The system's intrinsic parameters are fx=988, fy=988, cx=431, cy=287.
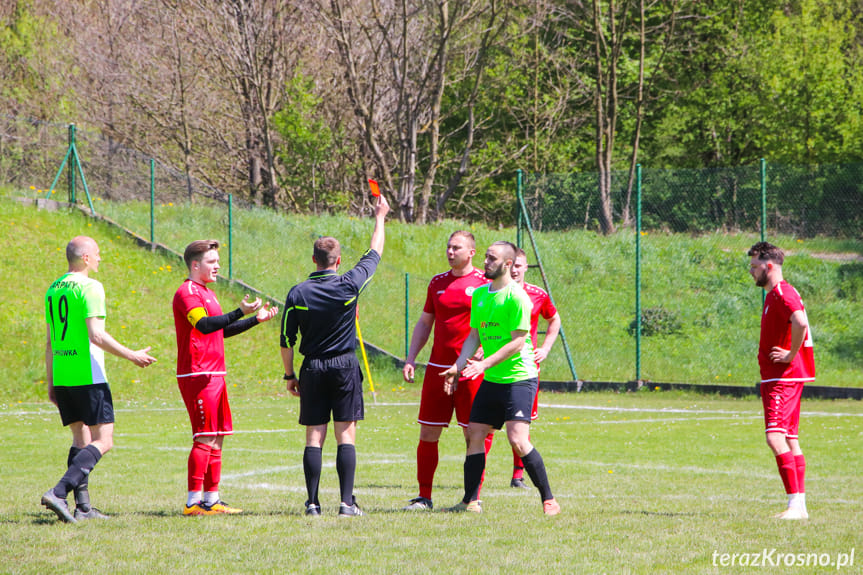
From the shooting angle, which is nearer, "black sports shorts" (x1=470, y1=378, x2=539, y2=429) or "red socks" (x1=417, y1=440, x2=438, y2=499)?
"black sports shorts" (x1=470, y1=378, x2=539, y2=429)

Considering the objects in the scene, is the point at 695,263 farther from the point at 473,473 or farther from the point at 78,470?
the point at 78,470

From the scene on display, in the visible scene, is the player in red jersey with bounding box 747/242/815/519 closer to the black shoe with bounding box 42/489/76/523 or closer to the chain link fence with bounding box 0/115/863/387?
the black shoe with bounding box 42/489/76/523

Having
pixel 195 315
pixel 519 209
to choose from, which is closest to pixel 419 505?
pixel 195 315

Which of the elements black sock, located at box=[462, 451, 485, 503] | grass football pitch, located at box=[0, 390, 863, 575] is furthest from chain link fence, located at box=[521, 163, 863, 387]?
black sock, located at box=[462, 451, 485, 503]

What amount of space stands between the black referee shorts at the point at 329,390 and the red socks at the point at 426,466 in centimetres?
85

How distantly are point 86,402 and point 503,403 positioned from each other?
306 centimetres

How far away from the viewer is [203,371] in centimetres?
740

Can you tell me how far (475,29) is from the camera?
33.2 meters

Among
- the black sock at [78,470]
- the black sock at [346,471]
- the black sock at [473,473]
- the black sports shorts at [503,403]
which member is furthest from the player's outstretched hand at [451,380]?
the black sock at [78,470]

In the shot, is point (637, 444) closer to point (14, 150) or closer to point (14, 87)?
point (14, 150)

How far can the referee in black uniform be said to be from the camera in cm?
731

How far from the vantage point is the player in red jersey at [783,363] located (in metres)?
7.27

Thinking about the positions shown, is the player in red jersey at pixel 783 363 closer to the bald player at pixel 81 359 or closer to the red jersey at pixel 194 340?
the red jersey at pixel 194 340

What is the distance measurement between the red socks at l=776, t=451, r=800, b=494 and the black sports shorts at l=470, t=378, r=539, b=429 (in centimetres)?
190
